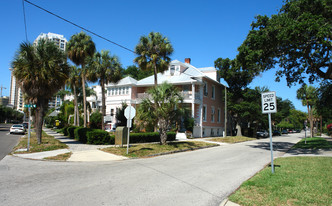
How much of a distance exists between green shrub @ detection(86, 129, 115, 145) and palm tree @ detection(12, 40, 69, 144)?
3.50m

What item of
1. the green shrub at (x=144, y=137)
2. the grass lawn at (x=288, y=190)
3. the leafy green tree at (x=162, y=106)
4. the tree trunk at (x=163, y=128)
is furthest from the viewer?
the green shrub at (x=144, y=137)

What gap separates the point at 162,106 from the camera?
1608cm

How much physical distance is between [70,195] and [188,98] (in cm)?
2430

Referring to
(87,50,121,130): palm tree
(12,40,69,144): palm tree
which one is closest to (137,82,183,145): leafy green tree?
(12,40,69,144): palm tree

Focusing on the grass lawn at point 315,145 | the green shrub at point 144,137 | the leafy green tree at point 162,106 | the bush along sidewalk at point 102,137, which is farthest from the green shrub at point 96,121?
the grass lawn at point 315,145

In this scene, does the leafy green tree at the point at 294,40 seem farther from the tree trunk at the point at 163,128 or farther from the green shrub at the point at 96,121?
the green shrub at the point at 96,121

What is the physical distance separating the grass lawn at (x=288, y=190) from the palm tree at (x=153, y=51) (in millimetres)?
17092

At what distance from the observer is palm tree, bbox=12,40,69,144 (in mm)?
14922

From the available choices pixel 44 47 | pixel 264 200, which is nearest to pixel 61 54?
pixel 44 47

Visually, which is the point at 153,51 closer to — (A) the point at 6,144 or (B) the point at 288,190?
(A) the point at 6,144

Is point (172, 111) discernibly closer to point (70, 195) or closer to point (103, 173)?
point (103, 173)

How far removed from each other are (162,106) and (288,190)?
10.9 metres

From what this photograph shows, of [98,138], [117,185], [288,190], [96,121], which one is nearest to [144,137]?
[98,138]

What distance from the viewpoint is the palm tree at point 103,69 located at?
82.5 feet
